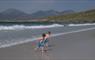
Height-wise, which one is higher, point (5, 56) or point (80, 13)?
point (80, 13)

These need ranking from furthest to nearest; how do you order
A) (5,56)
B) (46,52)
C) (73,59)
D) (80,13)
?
(80,13)
(46,52)
(5,56)
(73,59)

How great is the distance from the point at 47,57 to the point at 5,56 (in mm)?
1508

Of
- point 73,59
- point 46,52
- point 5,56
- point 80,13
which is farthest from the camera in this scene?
point 80,13

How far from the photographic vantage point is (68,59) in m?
10.1

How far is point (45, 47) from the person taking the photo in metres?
12.0

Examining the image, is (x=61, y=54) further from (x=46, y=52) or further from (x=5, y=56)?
(x=5, y=56)

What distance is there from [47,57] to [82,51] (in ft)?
6.50

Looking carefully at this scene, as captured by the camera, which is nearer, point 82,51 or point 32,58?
point 32,58

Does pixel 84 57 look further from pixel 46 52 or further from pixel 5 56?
pixel 5 56

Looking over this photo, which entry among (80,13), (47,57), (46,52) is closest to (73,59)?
(47,57)

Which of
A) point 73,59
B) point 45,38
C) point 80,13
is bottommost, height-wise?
point 73,59

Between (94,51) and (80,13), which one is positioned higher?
(80,13)

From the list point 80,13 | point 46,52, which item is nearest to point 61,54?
point 46,52

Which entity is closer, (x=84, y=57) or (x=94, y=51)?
(x=84, y=57)
